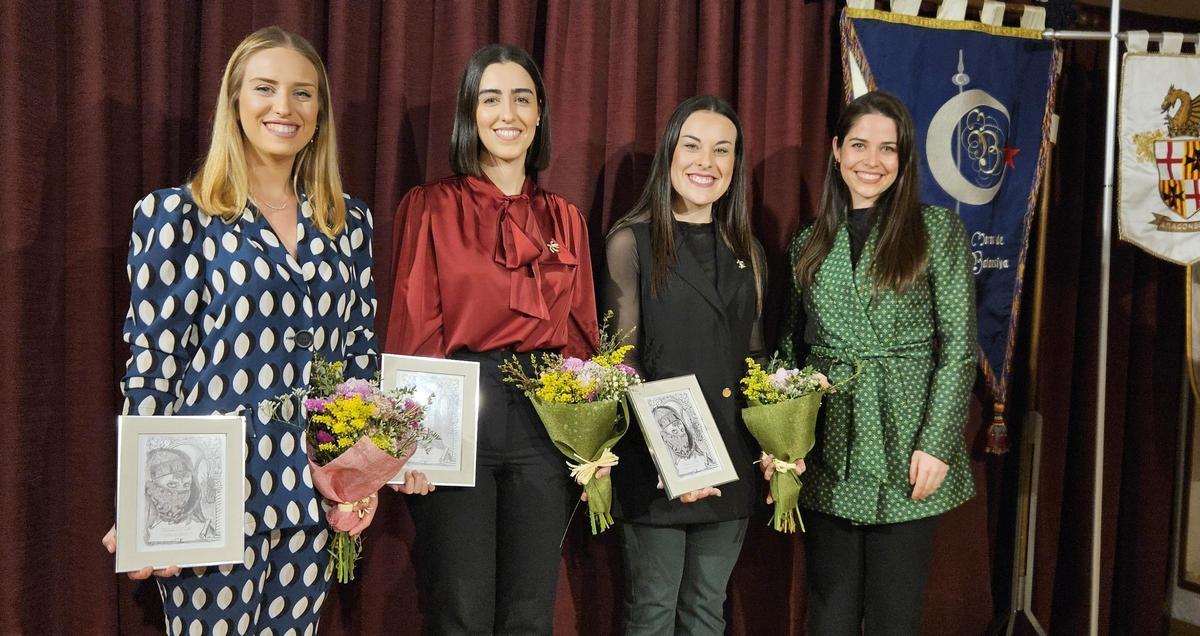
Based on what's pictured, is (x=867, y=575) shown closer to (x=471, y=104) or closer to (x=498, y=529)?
(x=498, y=529)

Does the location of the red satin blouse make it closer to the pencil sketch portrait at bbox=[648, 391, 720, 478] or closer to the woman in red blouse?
the woman in red blouse

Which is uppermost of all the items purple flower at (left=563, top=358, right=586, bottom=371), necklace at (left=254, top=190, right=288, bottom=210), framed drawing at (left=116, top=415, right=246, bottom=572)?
necklace at (left=254, top=190, right=288, bottom=210)

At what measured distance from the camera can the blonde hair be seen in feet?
6.65

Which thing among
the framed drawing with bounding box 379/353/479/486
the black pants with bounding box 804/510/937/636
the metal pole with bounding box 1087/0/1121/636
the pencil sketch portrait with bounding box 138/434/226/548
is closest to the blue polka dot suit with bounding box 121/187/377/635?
A: the pencil sketch portrait with bounding box 138/434/226/548

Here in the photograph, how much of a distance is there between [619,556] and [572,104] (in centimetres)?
164

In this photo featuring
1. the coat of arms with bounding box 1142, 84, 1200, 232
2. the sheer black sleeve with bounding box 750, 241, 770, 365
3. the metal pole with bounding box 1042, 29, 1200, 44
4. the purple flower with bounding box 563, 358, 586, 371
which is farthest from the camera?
the coat of arms with bounding box 1142, 84, 1200, 232

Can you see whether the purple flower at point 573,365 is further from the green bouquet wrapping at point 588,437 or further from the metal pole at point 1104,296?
the metal pole at point 1104,296

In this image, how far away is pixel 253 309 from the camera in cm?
201

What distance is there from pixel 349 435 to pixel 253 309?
362mm

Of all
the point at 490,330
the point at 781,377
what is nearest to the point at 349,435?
the point at 490,330

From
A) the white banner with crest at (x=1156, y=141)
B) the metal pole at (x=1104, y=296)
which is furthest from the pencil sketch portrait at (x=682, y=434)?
the white banner with crest at (x=1156, y=141)

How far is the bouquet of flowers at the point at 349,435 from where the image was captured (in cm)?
198

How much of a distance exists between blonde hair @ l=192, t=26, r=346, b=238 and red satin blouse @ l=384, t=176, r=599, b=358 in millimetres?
232

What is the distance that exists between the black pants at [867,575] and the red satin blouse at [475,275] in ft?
3.23
